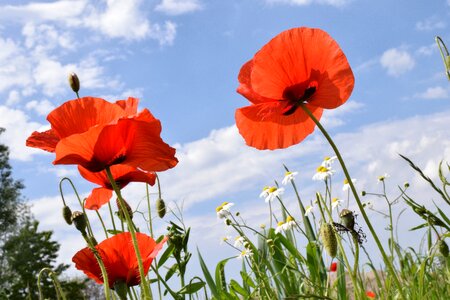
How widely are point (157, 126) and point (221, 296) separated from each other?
141 cm

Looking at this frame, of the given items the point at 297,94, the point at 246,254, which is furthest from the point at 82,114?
the point at 246,254

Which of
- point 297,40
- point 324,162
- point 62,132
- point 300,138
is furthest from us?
point 324,162

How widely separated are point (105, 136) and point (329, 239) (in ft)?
1.90

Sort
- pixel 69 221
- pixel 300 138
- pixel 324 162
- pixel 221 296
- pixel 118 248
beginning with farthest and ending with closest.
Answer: pixel 324 162 → pixel 221 296 → pixel 69 221 → pixel 118 248 → pixel 300 138

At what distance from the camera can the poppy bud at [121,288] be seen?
1.69 m

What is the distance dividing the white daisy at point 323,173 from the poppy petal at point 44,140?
62.1 inches

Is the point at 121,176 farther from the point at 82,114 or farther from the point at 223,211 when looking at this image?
the point at 223,211

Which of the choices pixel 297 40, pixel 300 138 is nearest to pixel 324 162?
pixel 300 138

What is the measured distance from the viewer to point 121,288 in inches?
66.8

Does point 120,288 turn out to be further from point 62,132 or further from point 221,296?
point 221,296

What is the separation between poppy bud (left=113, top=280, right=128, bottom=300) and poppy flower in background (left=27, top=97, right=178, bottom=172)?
35cm

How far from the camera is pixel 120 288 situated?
1.69 metres

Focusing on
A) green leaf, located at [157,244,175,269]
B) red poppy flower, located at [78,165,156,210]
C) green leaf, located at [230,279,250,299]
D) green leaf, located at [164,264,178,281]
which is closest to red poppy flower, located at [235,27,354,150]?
red poppy flower, located at [78,165,156,210]

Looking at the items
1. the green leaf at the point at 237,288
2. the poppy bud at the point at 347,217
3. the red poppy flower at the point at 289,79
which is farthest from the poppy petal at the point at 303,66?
the green leaf at the point at 237,288
